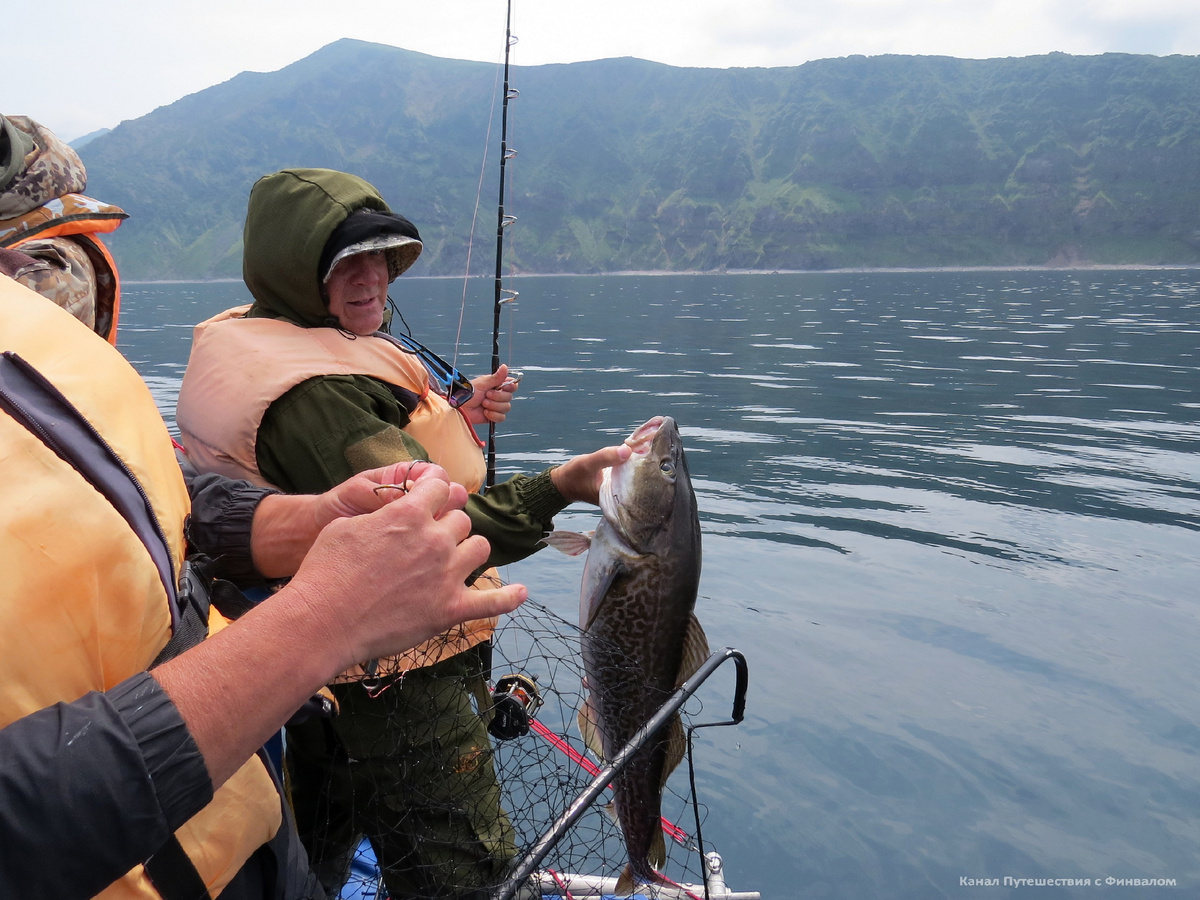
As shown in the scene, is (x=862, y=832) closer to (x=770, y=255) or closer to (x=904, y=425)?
(x=904, y=425)

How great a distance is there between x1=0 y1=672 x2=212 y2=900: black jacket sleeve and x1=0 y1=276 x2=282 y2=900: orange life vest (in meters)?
0.13

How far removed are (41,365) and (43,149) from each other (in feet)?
7.55

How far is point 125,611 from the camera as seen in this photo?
1410 mm

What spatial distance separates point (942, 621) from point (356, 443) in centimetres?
715

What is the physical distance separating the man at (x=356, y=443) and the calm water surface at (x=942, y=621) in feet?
9.32

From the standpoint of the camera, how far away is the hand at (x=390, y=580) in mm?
1412

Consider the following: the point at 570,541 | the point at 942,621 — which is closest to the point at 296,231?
the point at 570,541

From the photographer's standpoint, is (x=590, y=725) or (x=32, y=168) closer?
(x=32, y=168)

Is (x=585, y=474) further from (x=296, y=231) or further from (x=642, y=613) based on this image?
(x=296, y=231)

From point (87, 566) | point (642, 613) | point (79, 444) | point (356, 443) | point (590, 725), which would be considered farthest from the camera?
point (590, 725)

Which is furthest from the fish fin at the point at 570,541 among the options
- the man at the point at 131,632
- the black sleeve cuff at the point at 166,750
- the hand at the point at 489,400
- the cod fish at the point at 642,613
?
the black sleeve cuff at the point at 166,750

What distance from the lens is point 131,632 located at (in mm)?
1434

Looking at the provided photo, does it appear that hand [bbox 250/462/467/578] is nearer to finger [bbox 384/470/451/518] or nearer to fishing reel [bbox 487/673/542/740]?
finger [bbox 384/470/451/518]

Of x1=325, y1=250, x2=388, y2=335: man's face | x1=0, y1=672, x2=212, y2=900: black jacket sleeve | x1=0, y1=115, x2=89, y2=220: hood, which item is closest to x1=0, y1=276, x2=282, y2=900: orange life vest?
x1=0, y1=672, x2=212, y2=900: black jacket sleeve
